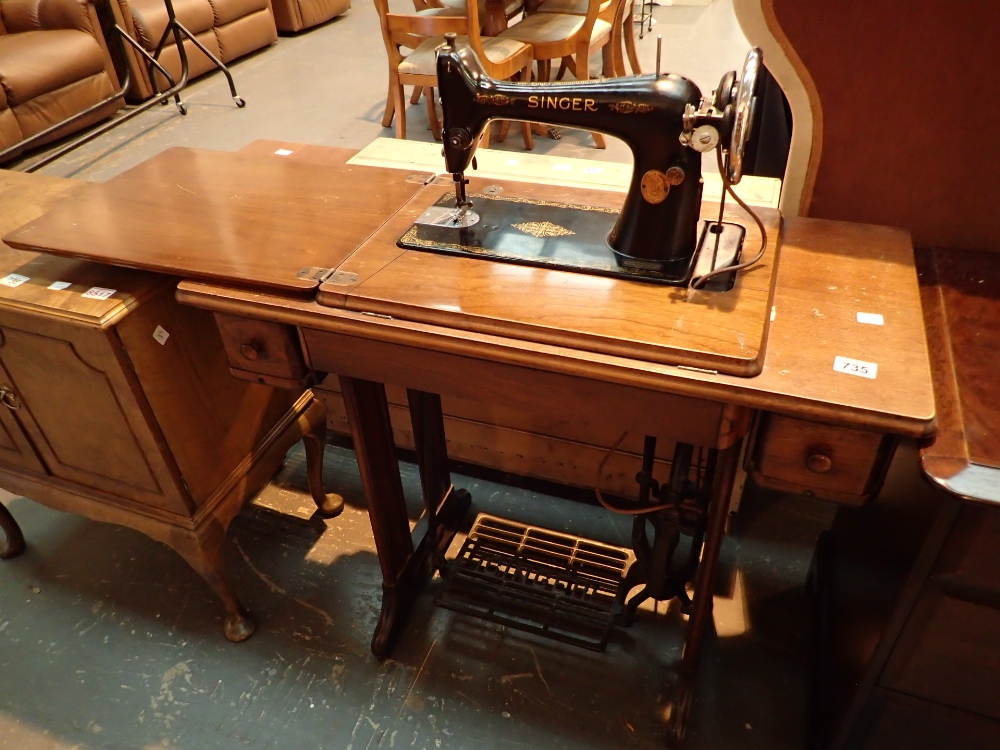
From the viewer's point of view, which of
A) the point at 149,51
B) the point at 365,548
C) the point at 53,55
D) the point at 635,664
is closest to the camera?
the point at 635,664

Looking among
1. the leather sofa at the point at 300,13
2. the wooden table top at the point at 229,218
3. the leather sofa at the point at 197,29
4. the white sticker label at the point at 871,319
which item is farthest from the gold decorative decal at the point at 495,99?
the leather sofa at the point at 300,13

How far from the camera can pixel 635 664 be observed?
1.57 m

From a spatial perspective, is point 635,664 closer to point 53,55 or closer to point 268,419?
point 268,419

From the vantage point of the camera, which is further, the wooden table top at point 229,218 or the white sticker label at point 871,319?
the wooden table top at point 229,218

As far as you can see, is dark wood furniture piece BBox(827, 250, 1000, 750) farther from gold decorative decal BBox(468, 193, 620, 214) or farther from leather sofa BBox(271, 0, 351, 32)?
leather sofa BBox(271, 0, 351, 32)

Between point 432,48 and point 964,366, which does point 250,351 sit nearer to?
point 964,366

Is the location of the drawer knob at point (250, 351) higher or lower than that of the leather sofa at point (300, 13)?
higher

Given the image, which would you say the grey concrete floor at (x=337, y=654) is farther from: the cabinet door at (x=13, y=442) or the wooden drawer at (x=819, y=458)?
the wooden drawer at (x=819, y=458)

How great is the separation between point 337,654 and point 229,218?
0.98m

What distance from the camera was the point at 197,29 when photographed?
184 inches

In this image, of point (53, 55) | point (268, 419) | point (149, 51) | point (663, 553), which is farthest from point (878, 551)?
point (149, 51)

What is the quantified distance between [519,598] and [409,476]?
1.94ft

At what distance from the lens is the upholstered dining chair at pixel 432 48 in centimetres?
322

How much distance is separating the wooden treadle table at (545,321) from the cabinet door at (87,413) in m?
0.19
